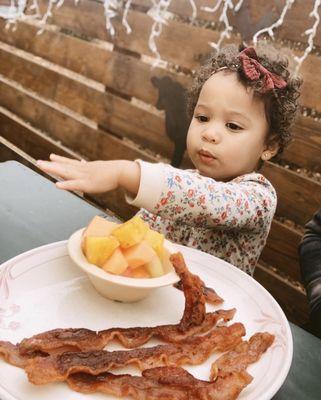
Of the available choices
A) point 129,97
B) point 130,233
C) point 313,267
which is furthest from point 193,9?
point 130,233

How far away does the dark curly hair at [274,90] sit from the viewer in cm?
154

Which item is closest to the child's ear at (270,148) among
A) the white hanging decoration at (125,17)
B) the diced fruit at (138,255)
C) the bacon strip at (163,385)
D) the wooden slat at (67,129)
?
the diced fruit at (138,255)

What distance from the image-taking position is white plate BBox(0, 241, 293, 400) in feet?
2.48

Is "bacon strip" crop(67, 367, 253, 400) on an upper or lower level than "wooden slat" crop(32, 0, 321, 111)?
lower

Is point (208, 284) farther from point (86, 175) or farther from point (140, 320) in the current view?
point (86, 175)

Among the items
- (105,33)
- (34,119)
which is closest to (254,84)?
(105,33)

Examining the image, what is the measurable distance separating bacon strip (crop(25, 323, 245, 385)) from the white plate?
0.07 feet

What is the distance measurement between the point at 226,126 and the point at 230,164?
14cm

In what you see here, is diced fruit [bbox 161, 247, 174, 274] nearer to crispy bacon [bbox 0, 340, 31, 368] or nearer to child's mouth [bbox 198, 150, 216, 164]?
crispy bacon [bbox 0, 340, 31, 368]

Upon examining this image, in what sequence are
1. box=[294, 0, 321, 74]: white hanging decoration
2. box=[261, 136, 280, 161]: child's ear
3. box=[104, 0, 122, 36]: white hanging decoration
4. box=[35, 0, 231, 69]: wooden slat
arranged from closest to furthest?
box=[261, 136, 280, 161]: child's ear
box=[294, 0, 321, 74]: white hanging decoration
box=[35, 0, 231, 69]: wooden slat
box=[104, 0, 122, 36]: white hanging decoration

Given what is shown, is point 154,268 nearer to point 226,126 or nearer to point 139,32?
point 226,126

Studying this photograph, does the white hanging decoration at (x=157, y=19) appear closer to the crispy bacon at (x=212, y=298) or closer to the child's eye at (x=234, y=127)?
the child's eye at (x=234, y=127)

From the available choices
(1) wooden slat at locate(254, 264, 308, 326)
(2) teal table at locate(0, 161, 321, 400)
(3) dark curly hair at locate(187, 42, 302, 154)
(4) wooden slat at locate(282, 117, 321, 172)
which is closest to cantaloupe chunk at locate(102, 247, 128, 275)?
(2) teal table at locate(0, 161, 321, 400)

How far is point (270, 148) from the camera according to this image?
1.68 metres
